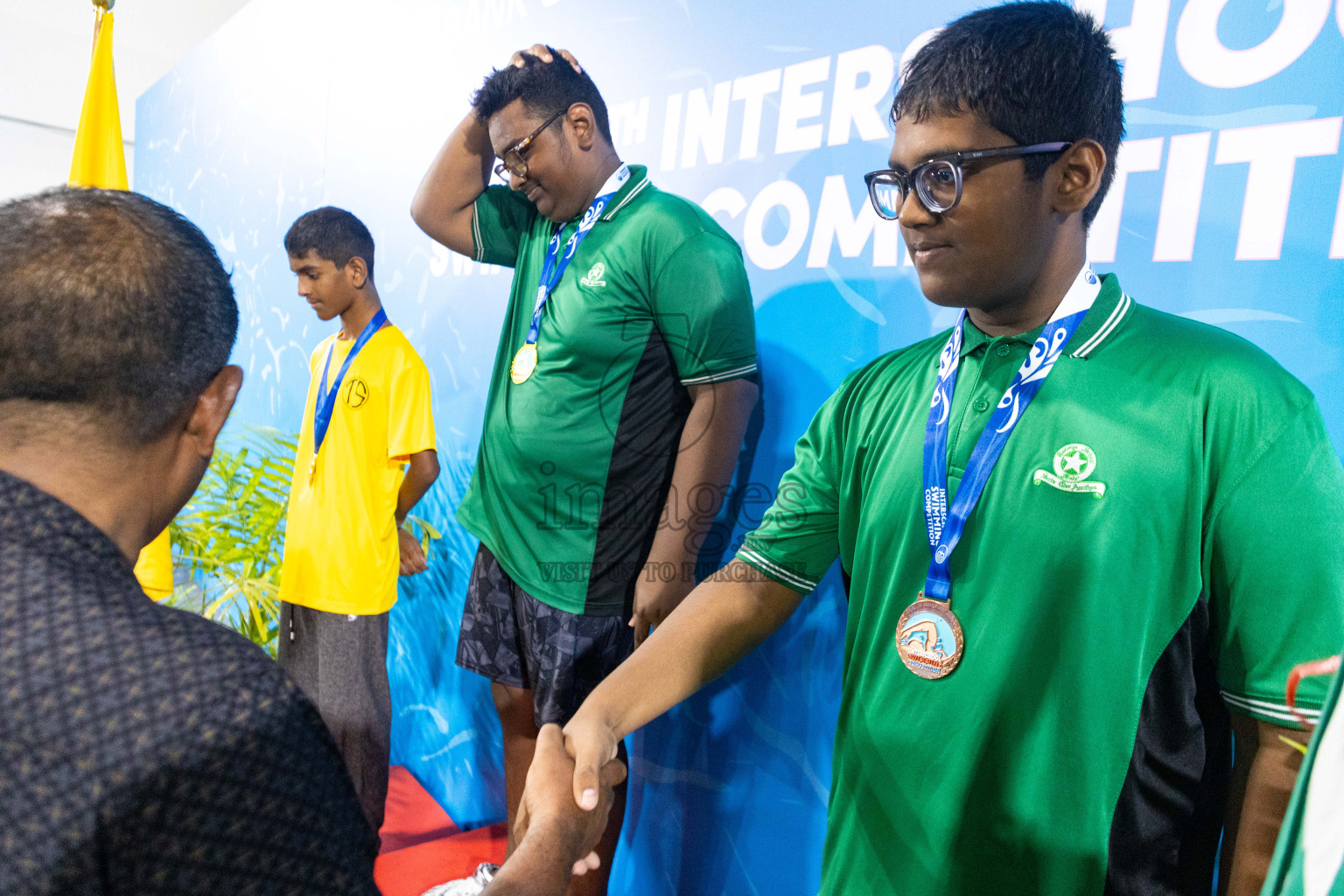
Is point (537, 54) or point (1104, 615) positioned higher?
point (537, 54)

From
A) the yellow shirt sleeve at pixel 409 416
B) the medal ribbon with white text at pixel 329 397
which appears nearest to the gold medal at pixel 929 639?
the yellow shirt sleeve at pixel 409 416

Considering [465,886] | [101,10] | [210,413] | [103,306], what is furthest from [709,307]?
[101,10]

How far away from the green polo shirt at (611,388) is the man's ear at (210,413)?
111 cm

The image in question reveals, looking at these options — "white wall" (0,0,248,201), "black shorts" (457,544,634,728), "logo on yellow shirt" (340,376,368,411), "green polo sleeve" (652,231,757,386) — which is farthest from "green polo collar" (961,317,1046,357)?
"white wall" (0,0,248,201)

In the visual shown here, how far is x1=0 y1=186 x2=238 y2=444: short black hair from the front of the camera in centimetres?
74

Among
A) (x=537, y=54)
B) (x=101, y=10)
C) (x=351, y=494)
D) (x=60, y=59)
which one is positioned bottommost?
(x=351, y=494)

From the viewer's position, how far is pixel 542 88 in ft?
6.61

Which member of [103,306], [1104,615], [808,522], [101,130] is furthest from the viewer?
[101,130]

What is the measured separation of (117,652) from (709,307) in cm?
142

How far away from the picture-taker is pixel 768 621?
1.36 meters

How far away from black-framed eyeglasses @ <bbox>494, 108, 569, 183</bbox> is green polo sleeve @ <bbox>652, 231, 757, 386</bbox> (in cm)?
45

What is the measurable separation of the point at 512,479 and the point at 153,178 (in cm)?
631

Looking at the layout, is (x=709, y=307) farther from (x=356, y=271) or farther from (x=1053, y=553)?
(x=356, y=271)

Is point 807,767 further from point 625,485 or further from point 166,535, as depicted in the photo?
point 166,535
